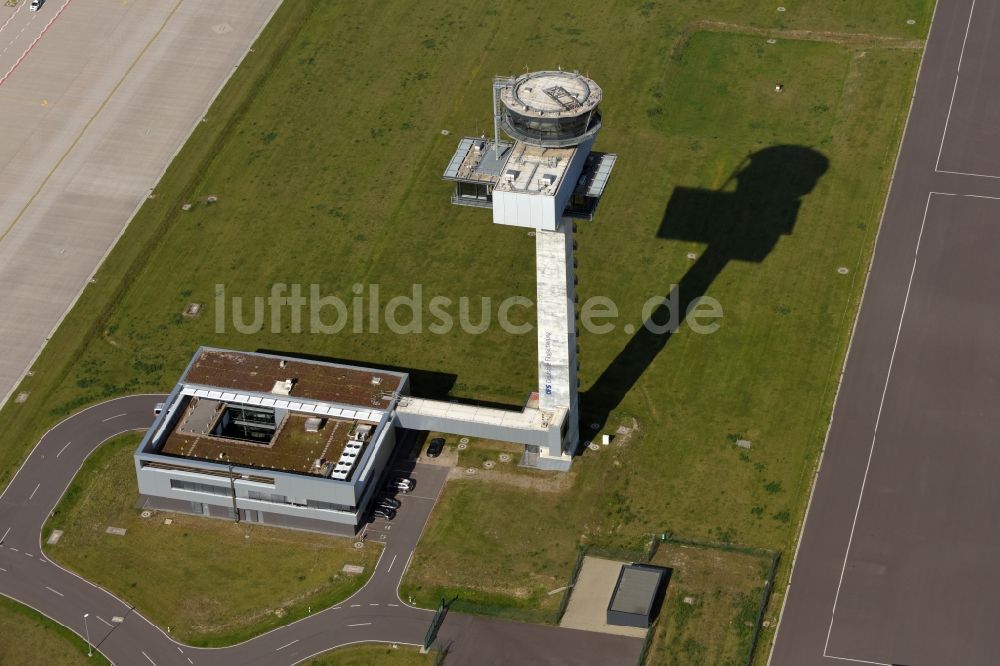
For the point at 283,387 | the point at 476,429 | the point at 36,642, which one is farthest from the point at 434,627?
the point at 36,642

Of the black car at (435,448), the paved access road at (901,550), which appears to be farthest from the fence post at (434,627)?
the paved access road at (901,550)

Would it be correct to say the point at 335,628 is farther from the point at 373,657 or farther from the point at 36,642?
the point at 36,642

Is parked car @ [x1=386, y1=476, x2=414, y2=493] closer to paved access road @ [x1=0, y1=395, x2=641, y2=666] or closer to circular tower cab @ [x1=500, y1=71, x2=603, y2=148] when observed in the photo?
paved access road @ [x1=0, y1=395, x2=641, y2=666]

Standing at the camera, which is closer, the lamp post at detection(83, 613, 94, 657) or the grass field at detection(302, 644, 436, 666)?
the grass field at detection(302, 644, 436, 666)

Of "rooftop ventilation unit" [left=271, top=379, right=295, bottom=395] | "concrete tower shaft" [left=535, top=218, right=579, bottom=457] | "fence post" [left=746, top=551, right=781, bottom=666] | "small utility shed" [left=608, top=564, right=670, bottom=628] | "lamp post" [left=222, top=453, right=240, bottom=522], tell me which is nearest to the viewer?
"fence post" [left=746, top=551, right=781, bottom=666]

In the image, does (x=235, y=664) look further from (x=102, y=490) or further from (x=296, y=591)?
(x=102, y=490)

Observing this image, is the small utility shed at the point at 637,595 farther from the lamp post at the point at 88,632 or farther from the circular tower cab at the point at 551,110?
the lamp post at the point at 88,632

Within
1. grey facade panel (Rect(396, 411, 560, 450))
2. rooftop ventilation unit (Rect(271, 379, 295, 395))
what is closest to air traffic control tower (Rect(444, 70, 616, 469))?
grey facade panel (Rect(396, 411, 560, 450))
